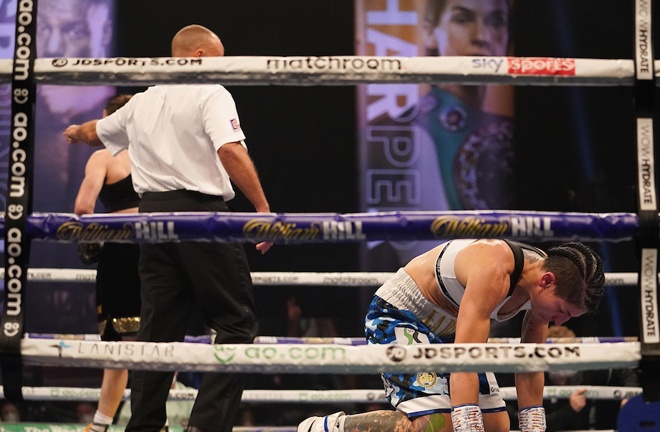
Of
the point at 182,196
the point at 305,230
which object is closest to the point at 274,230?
the point at 305,230

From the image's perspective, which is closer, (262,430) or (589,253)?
(589,253)

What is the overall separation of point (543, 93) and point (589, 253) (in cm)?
396

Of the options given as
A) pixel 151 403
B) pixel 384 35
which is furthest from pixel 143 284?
pixel 384 35

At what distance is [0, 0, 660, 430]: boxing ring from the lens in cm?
178

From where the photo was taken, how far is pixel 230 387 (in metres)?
2.60

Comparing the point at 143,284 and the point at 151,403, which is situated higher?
the point at 143,284

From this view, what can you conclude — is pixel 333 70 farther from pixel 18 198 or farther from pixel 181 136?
pixel 181 136

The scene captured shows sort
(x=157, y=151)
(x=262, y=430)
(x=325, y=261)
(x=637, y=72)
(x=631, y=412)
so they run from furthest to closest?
(x=325, y=261) → (x=262, y=430) → (x=631, y=412) → (x=157, y=151) → (x=637, y=72)

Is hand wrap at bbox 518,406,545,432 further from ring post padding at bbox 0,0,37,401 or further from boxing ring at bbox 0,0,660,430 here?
ring post padding at bbox 0,0,37,401

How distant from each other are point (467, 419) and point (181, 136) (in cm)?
126

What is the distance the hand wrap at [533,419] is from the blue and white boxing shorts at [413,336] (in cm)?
8

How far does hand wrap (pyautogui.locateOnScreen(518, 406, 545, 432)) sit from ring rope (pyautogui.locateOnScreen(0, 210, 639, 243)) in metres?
0.95

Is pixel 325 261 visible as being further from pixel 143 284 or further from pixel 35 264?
pixel 143 284

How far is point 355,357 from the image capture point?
69.7 inches
